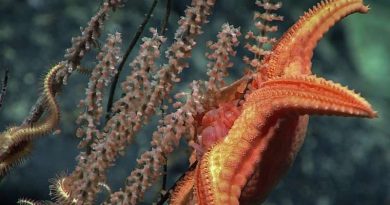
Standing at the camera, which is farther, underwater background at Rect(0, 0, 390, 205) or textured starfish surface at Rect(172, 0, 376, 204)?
underwater background at Rect(0, 0, 390, 205)

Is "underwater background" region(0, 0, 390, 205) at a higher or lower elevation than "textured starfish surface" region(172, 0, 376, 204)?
higher

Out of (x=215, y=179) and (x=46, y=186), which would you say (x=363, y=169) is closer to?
(x=46, y=186)

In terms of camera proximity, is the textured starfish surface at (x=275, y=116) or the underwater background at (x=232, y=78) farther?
the underwater background at (x=232, y=78)

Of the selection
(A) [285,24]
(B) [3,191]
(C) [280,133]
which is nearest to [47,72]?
(C) [280,133]

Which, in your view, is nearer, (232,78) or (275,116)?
(275,116)

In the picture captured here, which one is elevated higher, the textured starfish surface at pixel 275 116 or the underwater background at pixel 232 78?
the underwater background at pixel 232 78
